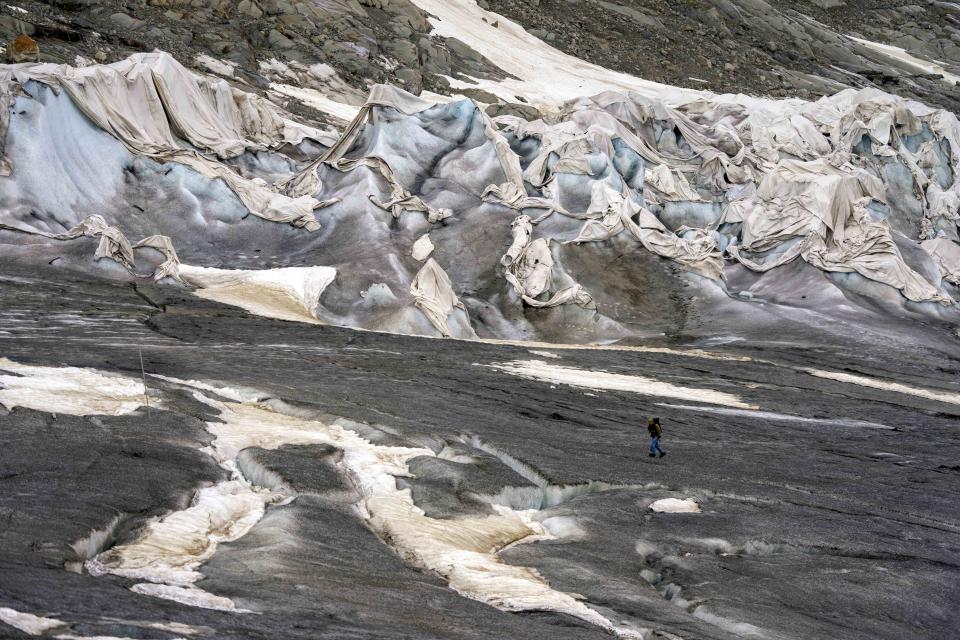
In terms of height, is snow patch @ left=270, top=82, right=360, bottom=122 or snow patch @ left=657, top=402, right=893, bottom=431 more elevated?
snow patch @ left=657, top=402, right=893, bottom=431

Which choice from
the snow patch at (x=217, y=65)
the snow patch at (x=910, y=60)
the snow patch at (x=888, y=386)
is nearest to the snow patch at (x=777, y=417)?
the snow patch at (x=888, y=386)

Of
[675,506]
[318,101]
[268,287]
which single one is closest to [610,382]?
[675,506]

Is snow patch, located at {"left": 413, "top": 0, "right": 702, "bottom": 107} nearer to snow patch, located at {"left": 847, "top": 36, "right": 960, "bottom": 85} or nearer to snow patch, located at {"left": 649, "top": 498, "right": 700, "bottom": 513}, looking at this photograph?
snow patch, located at {"left": 847, "top": 36, "right": 960, "bottom": 85}

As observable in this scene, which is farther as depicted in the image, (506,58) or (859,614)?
(506,58)

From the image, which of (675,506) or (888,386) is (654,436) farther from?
(888,386)

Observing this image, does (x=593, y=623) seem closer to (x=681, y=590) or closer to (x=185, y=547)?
(x=681, y=590)

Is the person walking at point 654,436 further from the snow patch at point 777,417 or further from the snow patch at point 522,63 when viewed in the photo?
the snow patch at point 522,63

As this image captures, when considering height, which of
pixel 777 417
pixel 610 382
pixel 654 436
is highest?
pixel 654 436

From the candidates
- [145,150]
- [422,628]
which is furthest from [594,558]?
[145,150]

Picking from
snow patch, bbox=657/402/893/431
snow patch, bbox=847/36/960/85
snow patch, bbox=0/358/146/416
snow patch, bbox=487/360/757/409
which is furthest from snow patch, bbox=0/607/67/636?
snow patch, bbox=847/36/960/85

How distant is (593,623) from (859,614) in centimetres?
285

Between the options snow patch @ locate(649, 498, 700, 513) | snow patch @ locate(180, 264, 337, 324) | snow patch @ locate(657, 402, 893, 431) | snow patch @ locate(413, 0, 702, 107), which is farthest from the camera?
snow patch @ locate(413, 0, 702, 107)

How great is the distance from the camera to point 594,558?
1110cm

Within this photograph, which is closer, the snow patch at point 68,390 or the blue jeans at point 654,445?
the snow patch at point 68,390
